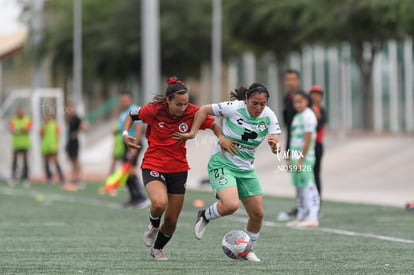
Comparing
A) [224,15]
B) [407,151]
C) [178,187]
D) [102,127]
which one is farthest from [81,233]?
Result: [102,127]

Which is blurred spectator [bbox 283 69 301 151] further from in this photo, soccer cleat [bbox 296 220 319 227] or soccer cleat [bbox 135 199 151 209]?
soccer cleat [bbox 135 199 151 209]

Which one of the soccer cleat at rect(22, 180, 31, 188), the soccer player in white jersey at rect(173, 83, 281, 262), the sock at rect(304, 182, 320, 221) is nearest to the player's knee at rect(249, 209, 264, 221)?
the soccer player in white jersey at rect(173, 83, 281, 262)

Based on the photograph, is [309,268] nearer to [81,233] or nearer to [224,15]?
[81,233]

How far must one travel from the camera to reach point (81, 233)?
1407 centimetres

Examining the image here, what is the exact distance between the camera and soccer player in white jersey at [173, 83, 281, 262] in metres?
10.8

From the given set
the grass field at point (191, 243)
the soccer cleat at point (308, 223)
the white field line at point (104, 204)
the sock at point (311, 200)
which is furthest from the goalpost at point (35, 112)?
the soccer cleat at point (308, 223)

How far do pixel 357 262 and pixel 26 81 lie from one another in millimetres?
69868

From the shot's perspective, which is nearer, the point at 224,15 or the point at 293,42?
the point at 293,42

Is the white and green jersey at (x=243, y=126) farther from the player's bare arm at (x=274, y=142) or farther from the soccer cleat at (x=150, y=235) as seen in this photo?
the soccer cleat at (x=150, y=235)

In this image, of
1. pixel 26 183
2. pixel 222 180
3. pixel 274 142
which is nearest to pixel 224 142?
pixel 222 180

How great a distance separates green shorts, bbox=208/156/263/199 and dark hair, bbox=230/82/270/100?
2.55 ft


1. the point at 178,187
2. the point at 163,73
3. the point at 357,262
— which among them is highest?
the point at 163,73

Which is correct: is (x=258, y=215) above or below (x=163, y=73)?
below

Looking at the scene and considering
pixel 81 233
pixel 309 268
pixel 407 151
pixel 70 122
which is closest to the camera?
pixel 309 268
